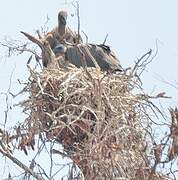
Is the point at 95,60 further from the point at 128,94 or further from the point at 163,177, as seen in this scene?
the point at 163,177

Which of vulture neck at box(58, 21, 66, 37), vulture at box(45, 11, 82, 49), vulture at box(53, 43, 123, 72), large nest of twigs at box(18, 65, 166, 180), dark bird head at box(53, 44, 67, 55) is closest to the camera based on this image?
large nest of twigs at box(18, 65, 166, 180)

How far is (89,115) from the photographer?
27.1 ft

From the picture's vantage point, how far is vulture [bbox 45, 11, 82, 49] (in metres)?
10.6

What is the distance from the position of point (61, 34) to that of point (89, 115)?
2749 millimetres

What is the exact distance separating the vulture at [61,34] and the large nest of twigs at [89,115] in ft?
5.89

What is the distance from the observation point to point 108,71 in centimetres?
917

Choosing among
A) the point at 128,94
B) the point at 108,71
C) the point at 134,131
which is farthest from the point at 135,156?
the point at 108,71

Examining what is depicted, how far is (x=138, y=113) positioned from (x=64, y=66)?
137 centimetres

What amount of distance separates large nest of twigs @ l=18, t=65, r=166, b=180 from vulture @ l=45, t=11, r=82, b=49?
1794mm

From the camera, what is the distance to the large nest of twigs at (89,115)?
7645 millimetres

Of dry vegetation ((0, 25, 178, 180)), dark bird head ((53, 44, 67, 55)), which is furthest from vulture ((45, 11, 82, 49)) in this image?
dry vegetation ((0, 25, 178, 180))

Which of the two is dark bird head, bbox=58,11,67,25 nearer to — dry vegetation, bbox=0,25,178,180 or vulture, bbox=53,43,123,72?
vulture, bbox=53,43,123,72

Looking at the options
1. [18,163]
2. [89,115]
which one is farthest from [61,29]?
[18,163]

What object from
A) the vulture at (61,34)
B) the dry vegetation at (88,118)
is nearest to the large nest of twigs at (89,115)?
the dry vegetation at (88,118)
